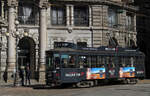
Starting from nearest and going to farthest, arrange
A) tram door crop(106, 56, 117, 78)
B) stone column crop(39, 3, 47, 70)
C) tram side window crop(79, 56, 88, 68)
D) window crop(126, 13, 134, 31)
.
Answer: tram side window crop(79, 56, 88, 68) → tram door crop(106, 56, 117, 78) → stone column crop(39, 3, 47, 70) → window crop(126, 13, 134, 31)

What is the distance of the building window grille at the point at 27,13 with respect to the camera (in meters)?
32.8

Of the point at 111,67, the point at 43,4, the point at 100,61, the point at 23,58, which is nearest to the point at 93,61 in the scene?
the point at 100,61

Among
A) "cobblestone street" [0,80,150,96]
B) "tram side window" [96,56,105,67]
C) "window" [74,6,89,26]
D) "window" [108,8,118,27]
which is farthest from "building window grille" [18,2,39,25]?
"cobblestone street" [0,80,150,96]

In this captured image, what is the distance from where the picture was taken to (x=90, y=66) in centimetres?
2284

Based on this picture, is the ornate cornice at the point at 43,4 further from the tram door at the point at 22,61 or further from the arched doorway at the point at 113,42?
the arched doorway at the point at 113,42

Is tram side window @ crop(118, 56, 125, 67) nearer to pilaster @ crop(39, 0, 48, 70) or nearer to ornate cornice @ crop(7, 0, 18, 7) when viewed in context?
pilaster @ crop(39, 0, 48, 70)

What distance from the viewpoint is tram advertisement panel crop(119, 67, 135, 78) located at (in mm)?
24933

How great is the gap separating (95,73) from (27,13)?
13744 millimetres

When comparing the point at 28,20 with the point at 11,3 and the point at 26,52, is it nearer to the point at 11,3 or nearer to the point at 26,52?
the point at 11,3

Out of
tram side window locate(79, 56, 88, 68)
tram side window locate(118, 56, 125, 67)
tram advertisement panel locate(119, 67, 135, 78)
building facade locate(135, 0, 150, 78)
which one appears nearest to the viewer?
tram side window locate(79, 56, 88, 68)

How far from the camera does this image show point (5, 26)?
31328mm

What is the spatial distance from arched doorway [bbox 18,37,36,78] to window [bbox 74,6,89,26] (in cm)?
610

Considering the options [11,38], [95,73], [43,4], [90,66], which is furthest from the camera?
[43,4]

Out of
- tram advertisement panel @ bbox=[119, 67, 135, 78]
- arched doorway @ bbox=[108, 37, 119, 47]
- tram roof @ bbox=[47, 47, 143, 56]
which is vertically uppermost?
arched doorway @ bbox=[108, 37, 119, 47]
